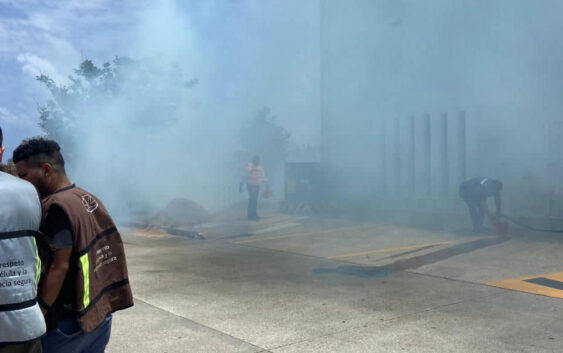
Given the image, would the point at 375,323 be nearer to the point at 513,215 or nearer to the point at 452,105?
the point at 513,215

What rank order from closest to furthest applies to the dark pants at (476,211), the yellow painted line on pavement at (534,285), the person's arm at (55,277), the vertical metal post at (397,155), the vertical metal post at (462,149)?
the person's arm at (55,277)
the yellow painted line on pavement at (534,285)
the dark pants at (476,211)
the vertical metal post at (462,149)
the vertical metal post at (397,155)

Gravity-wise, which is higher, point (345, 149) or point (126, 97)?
point (126, 97)

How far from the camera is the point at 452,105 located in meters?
9.34

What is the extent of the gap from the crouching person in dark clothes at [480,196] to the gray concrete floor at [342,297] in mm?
428

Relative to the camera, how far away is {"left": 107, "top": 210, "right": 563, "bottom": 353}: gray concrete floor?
3.24 metres

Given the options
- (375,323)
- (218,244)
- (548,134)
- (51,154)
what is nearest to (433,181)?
(548,134)

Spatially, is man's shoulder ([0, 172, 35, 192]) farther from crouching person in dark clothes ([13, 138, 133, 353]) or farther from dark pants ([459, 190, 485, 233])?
dark pants ([459, 190, 485, 233])

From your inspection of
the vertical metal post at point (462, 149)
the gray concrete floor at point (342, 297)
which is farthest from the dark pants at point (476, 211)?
the vertical metal post at point (462, 149)

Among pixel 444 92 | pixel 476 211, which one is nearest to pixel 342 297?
pixel 476 211

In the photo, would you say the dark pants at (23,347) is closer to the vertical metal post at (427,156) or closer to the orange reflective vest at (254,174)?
the orange reflective vest at (254,174)

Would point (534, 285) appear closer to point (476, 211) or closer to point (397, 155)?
point (476, 211)

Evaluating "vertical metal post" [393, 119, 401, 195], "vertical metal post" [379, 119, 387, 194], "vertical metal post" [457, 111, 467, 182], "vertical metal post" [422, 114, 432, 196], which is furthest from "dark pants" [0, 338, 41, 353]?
"vertical metal post" [379, 119, 387, 194]

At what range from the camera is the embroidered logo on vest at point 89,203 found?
1.77 m

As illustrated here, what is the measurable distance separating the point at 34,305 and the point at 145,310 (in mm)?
2664
